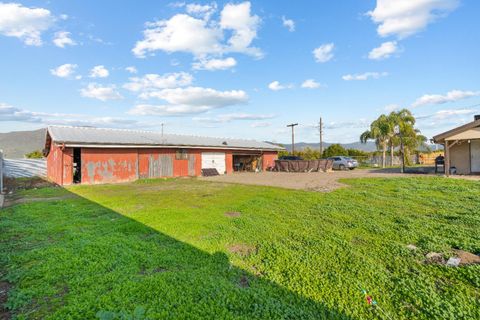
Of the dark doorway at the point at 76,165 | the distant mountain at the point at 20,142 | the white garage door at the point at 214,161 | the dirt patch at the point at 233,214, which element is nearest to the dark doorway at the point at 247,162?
the white garage door at the point at 214,161

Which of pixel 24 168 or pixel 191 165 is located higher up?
pixel 191 165

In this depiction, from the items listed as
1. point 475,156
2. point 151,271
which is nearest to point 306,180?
point 475,156

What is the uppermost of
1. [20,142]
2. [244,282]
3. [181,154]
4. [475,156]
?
[20,142]

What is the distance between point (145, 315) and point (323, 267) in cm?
238

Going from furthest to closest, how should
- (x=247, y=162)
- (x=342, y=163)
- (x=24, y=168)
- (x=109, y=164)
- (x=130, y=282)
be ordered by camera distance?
(x=247, y=162)
(x=342, y=163)
(x=24, y=168)
(x=109, y=164)
(x=130, y=282)

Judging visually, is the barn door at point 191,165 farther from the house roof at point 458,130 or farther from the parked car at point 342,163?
the house roof at point 458,130

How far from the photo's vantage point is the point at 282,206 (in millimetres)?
7625

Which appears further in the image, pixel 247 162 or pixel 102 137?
pixel 247 162

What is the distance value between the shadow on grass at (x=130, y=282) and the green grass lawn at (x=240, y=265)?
16 millimetres

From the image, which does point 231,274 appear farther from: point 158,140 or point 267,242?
point 158,140

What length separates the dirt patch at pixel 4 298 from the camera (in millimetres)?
2501

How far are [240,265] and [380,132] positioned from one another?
28.4 metres

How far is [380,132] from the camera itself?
27.1 metres

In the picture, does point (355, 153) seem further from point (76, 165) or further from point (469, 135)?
point (76, 165)
